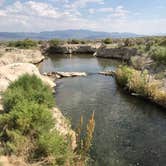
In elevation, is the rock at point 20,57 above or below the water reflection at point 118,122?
above

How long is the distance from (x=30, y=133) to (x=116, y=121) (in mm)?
8881

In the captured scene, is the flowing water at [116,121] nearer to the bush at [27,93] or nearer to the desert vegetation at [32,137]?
the desert vegetation at [32,137]

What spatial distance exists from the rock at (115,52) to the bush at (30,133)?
40.1 meters

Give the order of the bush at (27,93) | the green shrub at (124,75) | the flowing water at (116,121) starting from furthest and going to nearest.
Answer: the green shrub at (124,75), the bush at (27,93), the flowing water at (116,121)

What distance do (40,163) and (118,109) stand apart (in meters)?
13.6

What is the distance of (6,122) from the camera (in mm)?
13727

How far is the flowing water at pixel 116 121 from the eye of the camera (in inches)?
590

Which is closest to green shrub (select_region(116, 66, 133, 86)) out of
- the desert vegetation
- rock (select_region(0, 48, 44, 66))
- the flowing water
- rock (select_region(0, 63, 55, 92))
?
the flowing water

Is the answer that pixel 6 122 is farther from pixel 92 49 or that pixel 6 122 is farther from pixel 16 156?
pixel 92 49

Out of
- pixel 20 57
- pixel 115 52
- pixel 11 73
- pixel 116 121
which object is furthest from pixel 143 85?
pixel 115 52

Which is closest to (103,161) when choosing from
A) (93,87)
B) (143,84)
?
(143,84)

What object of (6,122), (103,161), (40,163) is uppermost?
(6,122)

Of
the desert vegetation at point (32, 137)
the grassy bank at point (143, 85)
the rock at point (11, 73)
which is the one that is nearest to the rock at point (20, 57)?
the rock at point (11, 73)

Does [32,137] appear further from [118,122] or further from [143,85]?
[143,85]
